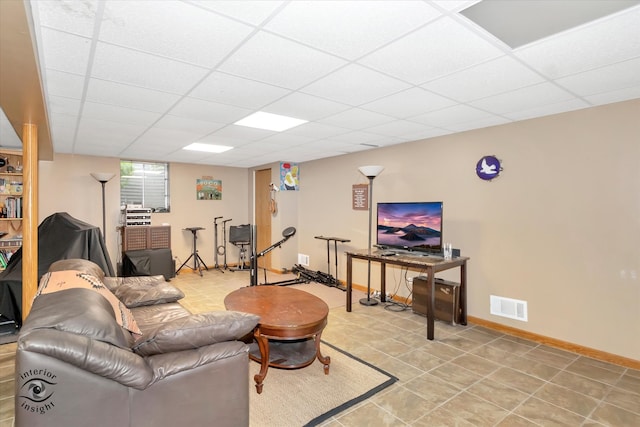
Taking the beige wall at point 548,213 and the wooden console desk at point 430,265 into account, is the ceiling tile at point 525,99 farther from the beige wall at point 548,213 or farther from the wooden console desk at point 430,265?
the wooden console desk at point 430,265

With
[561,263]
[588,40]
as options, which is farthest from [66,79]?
[561,263]

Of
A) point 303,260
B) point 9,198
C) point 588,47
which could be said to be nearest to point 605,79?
point 588,47

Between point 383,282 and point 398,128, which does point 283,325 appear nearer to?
point 398,128

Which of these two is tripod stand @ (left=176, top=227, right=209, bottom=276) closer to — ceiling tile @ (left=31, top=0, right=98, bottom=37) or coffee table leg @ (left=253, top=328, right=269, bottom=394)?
coffee table leg @ (left=253, top=328, right=269, bottom=394)

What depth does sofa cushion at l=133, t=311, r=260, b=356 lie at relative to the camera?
5.55 feet

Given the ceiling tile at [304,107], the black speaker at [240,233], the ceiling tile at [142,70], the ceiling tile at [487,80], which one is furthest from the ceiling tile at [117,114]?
the black speaker at [240,233]

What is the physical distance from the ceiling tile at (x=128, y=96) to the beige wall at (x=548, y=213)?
3188 millimetres

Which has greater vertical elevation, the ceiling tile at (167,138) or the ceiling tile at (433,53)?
the ceiling tile at (433,53)

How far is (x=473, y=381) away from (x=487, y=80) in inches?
91.7

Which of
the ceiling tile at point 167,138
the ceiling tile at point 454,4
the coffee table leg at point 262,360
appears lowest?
the coffee table leg at point 262,360

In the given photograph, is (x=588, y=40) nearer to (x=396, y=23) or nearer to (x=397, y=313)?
A: (x=396, y=23)

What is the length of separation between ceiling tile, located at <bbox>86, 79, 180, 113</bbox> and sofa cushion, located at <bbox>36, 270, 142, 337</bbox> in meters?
1.38

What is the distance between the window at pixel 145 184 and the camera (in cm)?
638

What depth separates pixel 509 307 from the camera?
369 centimetres
